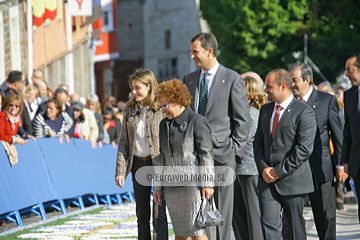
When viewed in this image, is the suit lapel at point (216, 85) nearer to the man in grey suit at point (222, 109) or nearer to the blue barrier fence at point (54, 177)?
the man in grey suit at point (222, 109)

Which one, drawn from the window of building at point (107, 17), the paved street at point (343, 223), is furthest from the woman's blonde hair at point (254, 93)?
the window of building at point (107, 17)

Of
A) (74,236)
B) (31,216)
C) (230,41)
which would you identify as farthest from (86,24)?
(74,236)

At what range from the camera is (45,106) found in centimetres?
1425

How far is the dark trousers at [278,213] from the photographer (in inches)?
316

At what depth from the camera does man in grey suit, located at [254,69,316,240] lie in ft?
26.2

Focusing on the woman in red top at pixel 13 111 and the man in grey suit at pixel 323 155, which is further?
the woman in red top at pixel 13 111

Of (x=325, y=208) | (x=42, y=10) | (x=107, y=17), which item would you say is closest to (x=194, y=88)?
(x=325, y=208)

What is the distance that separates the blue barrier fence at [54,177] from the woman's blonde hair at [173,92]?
4623mm

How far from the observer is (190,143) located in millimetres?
7363

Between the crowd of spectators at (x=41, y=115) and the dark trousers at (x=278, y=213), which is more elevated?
the crowd of spectators at (x=41, y=115)

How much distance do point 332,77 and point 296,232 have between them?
119 feet

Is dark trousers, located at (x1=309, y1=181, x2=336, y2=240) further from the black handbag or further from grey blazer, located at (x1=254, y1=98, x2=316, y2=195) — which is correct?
the black handbag

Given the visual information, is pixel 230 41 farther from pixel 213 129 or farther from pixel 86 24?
pixel 213 129

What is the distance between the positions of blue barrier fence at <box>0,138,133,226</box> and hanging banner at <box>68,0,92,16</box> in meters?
7.29
